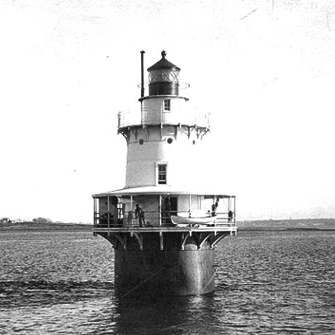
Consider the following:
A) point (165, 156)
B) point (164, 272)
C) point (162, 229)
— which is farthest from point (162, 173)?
point (164, 272)

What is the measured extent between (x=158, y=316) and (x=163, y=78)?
40.8 ft

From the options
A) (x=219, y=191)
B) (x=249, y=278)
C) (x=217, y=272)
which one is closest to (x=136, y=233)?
(x=219, y=191)

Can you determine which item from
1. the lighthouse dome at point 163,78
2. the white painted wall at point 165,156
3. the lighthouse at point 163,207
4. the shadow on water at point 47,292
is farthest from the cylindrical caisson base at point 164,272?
the lighthouse dome at point 163,78

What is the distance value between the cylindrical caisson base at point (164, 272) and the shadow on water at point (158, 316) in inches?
16.6

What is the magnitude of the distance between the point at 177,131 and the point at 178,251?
6.29 m

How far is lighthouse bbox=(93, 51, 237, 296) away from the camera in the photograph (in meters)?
31.3

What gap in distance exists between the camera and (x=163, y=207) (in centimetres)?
3212

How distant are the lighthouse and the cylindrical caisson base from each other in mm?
47

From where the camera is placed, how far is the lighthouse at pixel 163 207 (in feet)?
103

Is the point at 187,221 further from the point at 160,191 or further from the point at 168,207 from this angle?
the point at 160,191

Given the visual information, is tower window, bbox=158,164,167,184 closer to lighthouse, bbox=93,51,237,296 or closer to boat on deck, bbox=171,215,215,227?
lighthouse, bbox=93,51,237,296

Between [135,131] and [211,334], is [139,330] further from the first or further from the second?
[135,131]

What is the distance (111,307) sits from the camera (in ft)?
101

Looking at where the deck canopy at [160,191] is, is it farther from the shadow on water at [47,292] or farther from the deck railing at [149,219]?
the shadow on water at [47,292]
